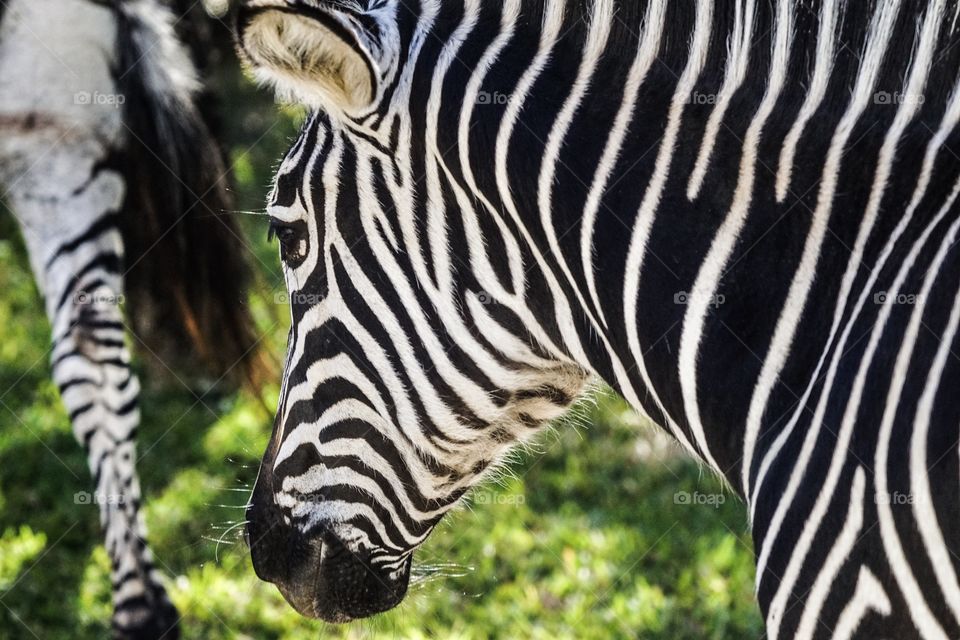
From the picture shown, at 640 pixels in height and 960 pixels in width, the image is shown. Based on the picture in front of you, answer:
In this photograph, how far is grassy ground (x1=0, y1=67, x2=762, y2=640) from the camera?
4.49 meters

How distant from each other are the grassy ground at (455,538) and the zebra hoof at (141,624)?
18cm

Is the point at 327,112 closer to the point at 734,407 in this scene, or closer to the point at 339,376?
the point at 339,376

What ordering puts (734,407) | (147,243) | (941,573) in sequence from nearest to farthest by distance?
(941,573), (734,407), (147,243)

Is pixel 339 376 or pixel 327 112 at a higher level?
pixel 327 112

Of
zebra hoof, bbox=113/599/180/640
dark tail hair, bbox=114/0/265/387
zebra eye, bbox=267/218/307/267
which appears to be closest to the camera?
zebra eye, bbox=267/218/307/267

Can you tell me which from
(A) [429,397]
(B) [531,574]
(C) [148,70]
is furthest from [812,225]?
(C) [148,70]

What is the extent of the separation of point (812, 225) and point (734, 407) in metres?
0.35

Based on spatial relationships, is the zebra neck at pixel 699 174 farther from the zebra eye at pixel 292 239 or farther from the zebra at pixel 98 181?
the zebra at pixel 98 181

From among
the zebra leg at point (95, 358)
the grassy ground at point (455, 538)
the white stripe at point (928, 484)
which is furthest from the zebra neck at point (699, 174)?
the zebra leg at point (95, 358)

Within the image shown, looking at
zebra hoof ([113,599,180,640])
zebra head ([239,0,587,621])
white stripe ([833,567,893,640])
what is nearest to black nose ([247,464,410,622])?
zebra head ([239,0,587,621])

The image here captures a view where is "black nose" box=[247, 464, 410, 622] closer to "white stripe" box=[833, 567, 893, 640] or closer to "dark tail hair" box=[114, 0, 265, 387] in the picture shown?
"white stripe" box=[833, 567, 893, 640]

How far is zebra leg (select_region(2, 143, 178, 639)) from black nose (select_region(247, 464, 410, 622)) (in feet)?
6.82

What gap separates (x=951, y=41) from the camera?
5.63ft

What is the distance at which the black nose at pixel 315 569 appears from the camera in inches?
93.7
